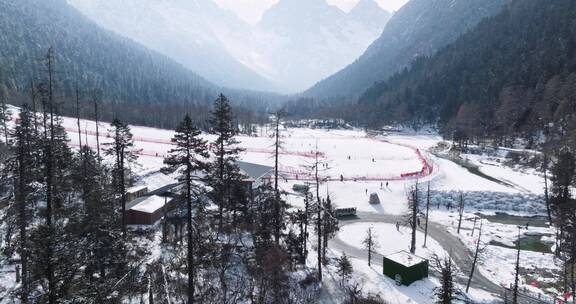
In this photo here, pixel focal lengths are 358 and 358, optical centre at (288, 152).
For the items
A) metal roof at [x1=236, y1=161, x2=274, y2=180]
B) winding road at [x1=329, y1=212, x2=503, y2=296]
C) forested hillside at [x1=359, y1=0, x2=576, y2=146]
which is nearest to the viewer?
winding road at [x1=329, y1=212, x2=503, y2=296]

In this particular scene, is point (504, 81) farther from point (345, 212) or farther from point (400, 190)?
point (345, 212)

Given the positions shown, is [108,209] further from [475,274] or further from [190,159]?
[475,274]

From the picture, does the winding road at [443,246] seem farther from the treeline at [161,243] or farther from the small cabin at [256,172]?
the small cabin at [256,172]

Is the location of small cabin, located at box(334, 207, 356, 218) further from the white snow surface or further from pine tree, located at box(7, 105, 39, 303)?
pine tree, located at box(7, 105, 39, 303)

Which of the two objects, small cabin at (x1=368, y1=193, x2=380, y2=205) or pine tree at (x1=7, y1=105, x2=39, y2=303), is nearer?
pine tree at (x1=7, y1=105, x2=39, y2=303)

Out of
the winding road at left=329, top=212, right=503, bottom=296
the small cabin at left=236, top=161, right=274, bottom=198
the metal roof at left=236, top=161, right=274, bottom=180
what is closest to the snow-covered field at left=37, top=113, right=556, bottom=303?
the winding road at left=329, top=212, right=503, bottom=296

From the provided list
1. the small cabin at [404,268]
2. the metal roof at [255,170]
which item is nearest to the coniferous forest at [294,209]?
the small cabin at [404,268]
